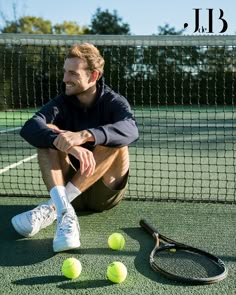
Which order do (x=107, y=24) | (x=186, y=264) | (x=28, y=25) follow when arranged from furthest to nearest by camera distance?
(x=107, y=24), (x=28, y=25), (x=186, y=264)

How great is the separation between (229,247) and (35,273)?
1.07m

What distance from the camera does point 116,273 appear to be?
2.21 meters

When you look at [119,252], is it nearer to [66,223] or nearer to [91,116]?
[66,223]

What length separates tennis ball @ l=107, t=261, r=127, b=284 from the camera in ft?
7.27

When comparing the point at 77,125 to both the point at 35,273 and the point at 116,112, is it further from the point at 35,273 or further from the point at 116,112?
the point at 35,273

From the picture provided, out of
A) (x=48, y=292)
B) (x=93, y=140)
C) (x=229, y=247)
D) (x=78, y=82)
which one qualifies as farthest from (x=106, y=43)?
(x=48, y=292)

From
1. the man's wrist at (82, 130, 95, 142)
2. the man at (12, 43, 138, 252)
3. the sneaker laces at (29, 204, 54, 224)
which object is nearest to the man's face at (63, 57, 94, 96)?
the man at (12, 43, 138, 252)

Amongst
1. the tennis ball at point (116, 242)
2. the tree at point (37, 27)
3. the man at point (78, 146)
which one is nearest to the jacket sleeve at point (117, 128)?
the man at point (78, 146)

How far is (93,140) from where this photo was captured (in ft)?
9.16

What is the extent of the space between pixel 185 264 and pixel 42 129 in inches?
43.9

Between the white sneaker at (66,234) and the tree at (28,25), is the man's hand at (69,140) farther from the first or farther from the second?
the tree at (28,25)

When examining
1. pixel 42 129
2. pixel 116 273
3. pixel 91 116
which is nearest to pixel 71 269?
pixel 116 273

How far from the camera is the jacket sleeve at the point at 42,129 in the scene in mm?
2810

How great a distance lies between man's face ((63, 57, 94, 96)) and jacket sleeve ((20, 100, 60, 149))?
0.56 feet
